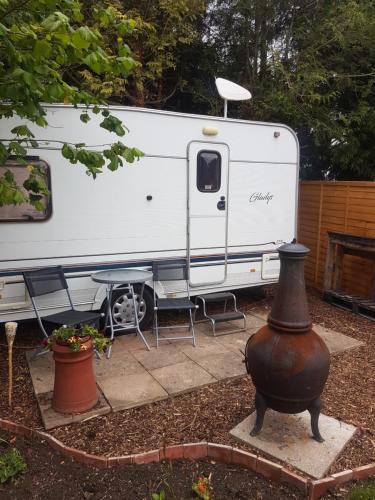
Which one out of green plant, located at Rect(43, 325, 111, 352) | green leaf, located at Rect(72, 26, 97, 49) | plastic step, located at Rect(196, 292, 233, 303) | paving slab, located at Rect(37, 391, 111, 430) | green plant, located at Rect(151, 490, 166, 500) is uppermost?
green leaf, located at Rect(72, 26, 97, 49)

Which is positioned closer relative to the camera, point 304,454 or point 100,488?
point 100,488

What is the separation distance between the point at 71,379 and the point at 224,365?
1702 millimetres

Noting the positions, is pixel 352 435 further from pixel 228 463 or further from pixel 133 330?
pixel 133 330

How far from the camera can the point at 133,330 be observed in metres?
5.49

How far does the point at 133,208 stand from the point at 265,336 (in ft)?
8.76

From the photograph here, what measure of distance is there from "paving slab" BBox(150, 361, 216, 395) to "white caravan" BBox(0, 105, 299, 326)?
1.20 meters

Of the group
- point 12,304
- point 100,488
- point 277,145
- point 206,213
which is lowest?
point 100,488

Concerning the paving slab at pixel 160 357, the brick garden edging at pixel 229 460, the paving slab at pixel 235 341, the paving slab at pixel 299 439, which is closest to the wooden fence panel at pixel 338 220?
the paving slab at pixel 235 341

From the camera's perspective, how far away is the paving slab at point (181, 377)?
396cm

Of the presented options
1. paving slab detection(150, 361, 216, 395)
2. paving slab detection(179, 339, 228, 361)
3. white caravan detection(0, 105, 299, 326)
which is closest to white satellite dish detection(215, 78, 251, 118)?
white caravan detection(0, 105, 299, 326)

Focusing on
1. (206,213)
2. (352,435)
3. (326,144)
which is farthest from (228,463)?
(326,144)

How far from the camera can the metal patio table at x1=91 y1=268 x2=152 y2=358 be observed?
15.1 ft

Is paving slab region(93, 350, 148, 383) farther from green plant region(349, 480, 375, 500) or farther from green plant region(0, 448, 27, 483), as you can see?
green plant region(349, 480, 375, 500)

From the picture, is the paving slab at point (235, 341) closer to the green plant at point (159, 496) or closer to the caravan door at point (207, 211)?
→ the caravan door at point (207, 211)
